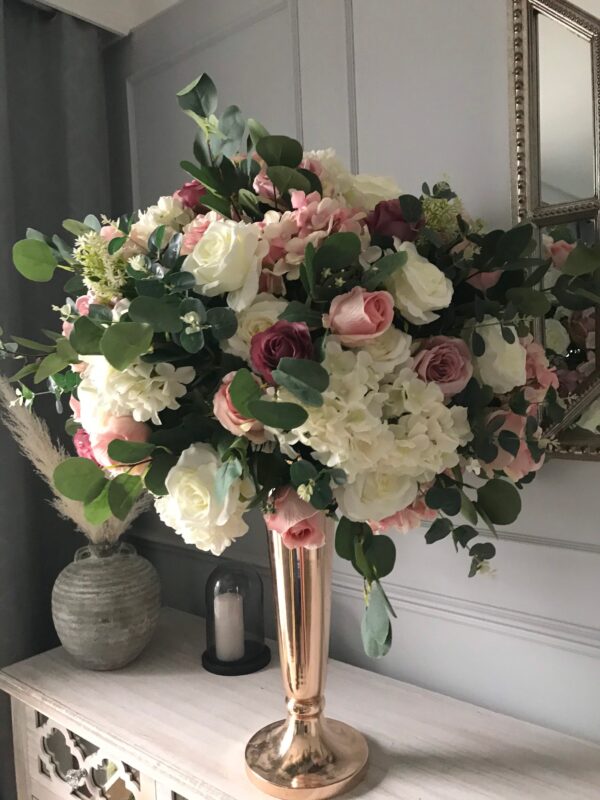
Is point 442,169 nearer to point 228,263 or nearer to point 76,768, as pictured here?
point 228,263

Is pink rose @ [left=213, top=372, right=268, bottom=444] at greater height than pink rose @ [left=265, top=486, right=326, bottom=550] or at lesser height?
greater

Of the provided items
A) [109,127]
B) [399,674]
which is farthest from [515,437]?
[109,127]

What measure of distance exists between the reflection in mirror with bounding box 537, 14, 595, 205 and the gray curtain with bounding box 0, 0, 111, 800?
1076mm

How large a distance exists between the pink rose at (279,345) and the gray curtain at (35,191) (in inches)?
38.9

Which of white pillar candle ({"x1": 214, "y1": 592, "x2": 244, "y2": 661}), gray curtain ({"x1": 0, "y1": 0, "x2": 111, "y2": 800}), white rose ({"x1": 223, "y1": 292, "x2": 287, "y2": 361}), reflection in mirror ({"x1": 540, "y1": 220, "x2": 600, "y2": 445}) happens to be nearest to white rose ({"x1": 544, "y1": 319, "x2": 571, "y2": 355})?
reflection in mirror ({"x1": 540, "y1": 220, "x2": 600, "y2": 445})

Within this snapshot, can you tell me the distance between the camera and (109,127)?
180 centimetres

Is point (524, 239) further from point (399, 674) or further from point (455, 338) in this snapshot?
point (399, 674)

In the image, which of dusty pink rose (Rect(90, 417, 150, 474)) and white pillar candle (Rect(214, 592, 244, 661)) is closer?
dusty pink rose (Rect(90, 417, 150, 474))

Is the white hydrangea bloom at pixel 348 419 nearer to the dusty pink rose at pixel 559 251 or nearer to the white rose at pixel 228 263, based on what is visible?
the white rose at pixel 228 263

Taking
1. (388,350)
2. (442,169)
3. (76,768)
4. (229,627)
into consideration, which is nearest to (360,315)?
(388,350)

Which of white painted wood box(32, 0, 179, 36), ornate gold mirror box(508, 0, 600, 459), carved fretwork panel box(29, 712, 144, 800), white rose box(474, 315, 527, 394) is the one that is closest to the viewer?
white rose box(474, 315, 527, 394)

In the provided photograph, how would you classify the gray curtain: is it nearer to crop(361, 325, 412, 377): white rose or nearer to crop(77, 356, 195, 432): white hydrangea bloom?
crop(77, 356, 195, 432): white hydrangea bloom

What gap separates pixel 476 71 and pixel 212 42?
660 millimetres

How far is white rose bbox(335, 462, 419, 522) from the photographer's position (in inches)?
29.3
